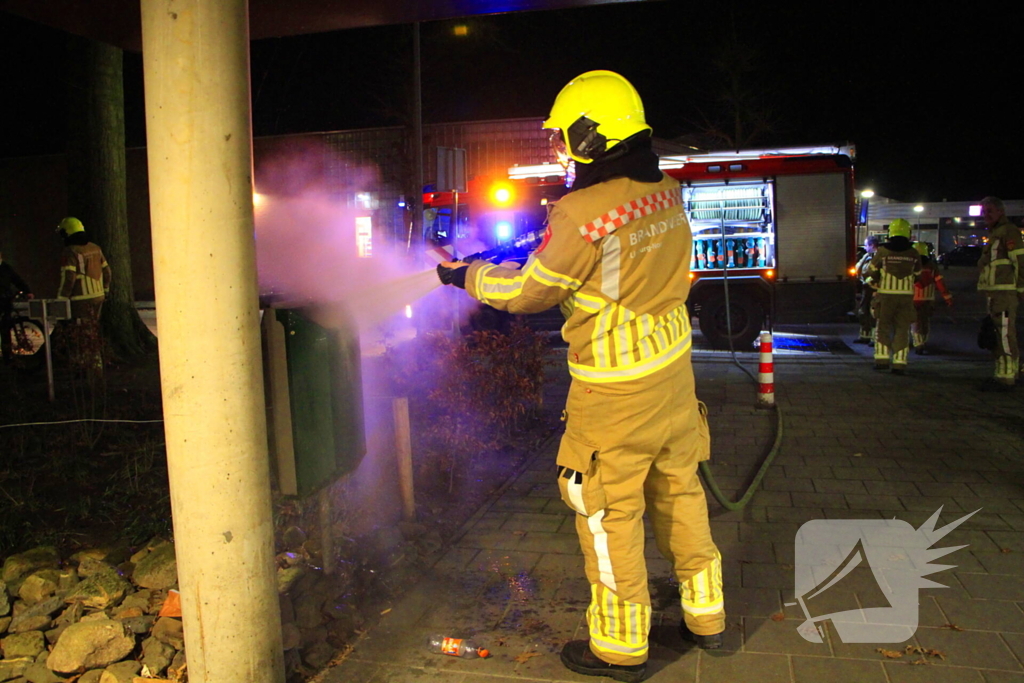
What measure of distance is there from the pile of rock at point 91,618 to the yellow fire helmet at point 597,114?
267cm

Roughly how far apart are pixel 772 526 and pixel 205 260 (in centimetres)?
352

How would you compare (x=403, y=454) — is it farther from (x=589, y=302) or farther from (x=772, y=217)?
(x=772, y=217)

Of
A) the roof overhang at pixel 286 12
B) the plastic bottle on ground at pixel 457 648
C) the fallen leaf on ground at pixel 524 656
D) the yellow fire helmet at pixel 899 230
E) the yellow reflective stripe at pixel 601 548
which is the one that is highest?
the roof overhang at pixel 286 12

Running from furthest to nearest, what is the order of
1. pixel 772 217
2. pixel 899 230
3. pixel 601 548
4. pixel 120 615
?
pixel 772 217, pixel 899 230, pixel 120 615, pixel 601 548

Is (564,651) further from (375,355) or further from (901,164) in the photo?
(901,164)

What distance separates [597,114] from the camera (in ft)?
10.3

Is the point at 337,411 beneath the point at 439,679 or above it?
above

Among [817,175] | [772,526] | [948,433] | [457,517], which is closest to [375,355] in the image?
[457,517]

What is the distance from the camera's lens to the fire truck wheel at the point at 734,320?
1314 centimetres

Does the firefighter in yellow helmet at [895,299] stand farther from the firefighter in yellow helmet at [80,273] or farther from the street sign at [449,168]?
the firefighter in yellow helmet at [80,273]

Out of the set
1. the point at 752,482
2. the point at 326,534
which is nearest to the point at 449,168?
the point at 752,482

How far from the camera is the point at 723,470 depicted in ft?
19.6

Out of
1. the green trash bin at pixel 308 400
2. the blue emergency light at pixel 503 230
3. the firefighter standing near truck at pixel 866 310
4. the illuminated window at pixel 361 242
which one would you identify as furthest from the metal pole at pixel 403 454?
the firefighter standing near truck at pixel 866 310

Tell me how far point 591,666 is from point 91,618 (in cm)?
216
